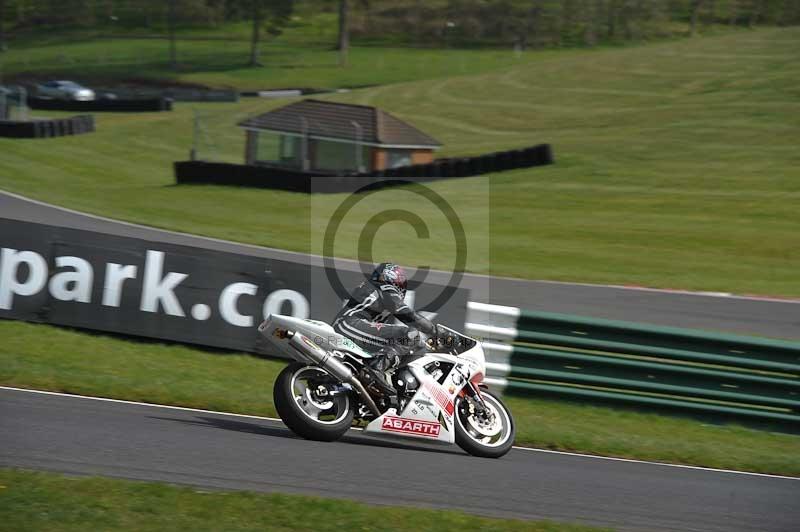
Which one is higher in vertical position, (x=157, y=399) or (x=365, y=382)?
(x=365, y=382)

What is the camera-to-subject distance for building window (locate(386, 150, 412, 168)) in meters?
35.1

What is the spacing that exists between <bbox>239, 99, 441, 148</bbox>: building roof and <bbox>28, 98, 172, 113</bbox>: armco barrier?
60.8 feet

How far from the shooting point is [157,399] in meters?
9.83

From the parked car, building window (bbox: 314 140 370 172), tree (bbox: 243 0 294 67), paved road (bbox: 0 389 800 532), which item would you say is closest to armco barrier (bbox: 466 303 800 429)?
paved road (bbox: 0 389 800 532)

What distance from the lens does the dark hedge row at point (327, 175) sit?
32.1 meters

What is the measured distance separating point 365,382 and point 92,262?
4.76m

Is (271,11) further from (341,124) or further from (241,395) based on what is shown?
(241,395)

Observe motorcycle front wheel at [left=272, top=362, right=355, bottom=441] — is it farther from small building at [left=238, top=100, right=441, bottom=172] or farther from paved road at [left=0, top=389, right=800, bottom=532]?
small building at [left=238, top=100, right=441, bottom=172]

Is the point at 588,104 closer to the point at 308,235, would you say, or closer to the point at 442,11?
the point at 308,235

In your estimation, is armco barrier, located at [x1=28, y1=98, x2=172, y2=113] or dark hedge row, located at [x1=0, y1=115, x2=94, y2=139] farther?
armco barrier, located at [x1=28, y1=98, x2=172, y2=113]

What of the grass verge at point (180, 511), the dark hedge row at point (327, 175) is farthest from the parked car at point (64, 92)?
the grass verge at point (180, 511)

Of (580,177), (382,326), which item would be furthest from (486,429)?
(580,177)

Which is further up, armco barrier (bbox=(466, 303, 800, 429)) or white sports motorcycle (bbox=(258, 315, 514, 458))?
white sports motorcycle (bbox=(258, 315, 514, 458))

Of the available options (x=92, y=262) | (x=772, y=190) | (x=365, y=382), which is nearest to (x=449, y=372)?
(x=365, y=382)
